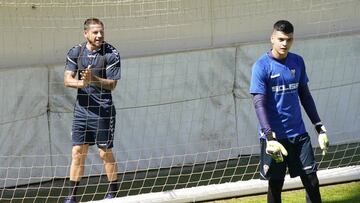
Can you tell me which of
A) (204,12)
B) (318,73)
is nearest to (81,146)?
(204,12)

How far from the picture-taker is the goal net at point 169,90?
6.77m

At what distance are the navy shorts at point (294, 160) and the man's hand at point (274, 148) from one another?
14 centimetres

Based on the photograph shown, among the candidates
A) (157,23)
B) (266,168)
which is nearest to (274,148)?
(266,168)

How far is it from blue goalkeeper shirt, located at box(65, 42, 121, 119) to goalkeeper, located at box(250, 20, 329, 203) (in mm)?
1377

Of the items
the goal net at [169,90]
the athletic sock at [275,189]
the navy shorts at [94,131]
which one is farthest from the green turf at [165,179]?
the athletic sock at [275,189]

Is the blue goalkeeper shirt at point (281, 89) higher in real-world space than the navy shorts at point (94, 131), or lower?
higher

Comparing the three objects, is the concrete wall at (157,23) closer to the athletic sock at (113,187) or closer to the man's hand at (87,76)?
the man's hand at (87,76)

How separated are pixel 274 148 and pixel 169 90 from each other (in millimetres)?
2791

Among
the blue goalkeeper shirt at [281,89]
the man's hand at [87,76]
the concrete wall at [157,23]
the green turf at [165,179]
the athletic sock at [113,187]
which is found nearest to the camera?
the blue goalkeeper shirt at [281,89]

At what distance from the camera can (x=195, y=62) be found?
7.31 meters

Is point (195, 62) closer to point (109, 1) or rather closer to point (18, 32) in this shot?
point (109, 1)

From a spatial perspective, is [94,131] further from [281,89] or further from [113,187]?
[281,89]

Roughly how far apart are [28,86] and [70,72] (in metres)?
1.29

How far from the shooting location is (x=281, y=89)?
4793 mm
